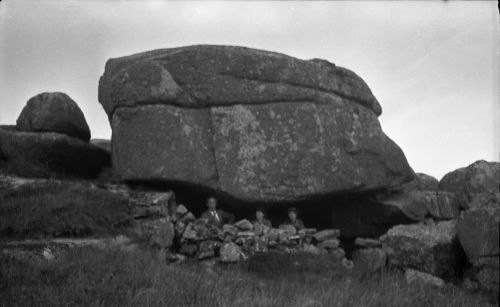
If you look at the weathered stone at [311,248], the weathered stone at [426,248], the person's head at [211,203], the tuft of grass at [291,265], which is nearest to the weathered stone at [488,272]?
the weathered stone at [426,248]

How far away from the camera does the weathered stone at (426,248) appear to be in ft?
45.1

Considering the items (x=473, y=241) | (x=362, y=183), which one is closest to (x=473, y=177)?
(x=362, y=183)

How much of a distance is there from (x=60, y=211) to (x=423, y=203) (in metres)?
12.2

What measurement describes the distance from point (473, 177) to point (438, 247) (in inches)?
319

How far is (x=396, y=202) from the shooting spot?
18.8 metres

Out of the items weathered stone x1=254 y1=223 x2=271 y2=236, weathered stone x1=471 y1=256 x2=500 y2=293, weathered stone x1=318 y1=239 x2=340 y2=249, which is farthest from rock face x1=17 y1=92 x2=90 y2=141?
weathered stone x1=471 y1=256 x2=500 y2=293

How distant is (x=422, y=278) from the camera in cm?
1307

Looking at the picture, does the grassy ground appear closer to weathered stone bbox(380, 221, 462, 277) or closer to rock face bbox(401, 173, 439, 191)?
weathered stone bbox(380, 221, 462, 277)

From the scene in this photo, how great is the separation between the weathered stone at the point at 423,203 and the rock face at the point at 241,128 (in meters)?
0.63

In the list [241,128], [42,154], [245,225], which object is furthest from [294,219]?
[42,154]

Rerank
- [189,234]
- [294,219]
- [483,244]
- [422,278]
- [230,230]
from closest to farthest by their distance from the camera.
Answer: [483,244] → [422,278] → [189,234] → [230,230] → [294,219]

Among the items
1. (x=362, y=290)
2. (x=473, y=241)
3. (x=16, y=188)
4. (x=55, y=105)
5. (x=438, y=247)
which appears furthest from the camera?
(x=55, y=105)

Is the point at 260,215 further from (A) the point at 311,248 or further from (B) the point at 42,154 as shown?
(B) the point at 42,154

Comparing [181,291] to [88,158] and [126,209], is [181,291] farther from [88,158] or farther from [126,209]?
[88,158]
